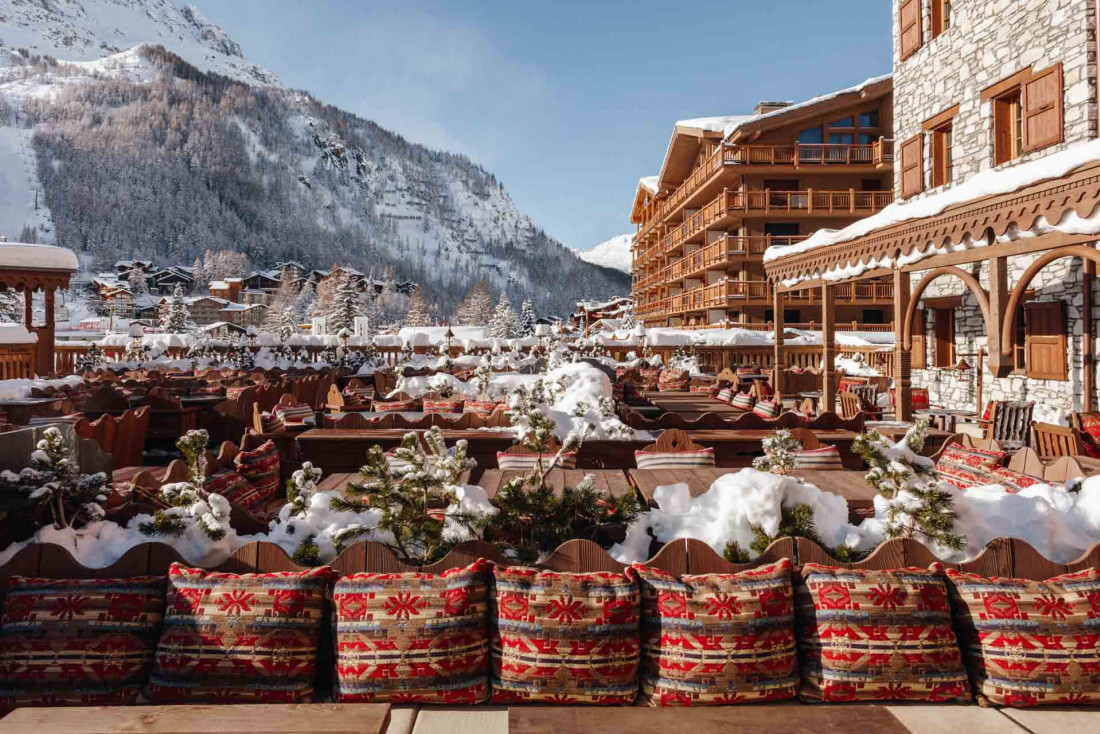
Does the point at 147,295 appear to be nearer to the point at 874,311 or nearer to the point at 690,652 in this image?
the point at 874,311

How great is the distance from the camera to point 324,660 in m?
2.24

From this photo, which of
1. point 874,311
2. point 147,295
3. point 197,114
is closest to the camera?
point 874,311

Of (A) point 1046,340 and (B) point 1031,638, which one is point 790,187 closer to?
(A) point 1046,340

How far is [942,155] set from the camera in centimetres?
1242

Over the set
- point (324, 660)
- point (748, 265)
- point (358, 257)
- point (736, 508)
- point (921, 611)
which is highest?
point (358, 257)

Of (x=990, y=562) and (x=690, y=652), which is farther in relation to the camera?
(x=990, y=562)

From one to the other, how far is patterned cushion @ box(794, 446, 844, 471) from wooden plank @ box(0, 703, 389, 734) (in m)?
3.48

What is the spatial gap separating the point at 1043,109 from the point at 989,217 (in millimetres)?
5765

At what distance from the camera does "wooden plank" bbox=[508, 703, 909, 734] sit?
5.74ft

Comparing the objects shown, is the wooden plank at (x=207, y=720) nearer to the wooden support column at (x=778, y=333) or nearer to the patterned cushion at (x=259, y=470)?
the patterned cushion at (x=259, y=470)

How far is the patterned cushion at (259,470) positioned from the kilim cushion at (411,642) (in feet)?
6.82

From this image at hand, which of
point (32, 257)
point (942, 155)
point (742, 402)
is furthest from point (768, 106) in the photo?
point (32, 257)

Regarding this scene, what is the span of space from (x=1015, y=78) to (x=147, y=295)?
9265 centimetres

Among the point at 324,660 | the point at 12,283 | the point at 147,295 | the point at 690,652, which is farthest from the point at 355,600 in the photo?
the point at 147,295
